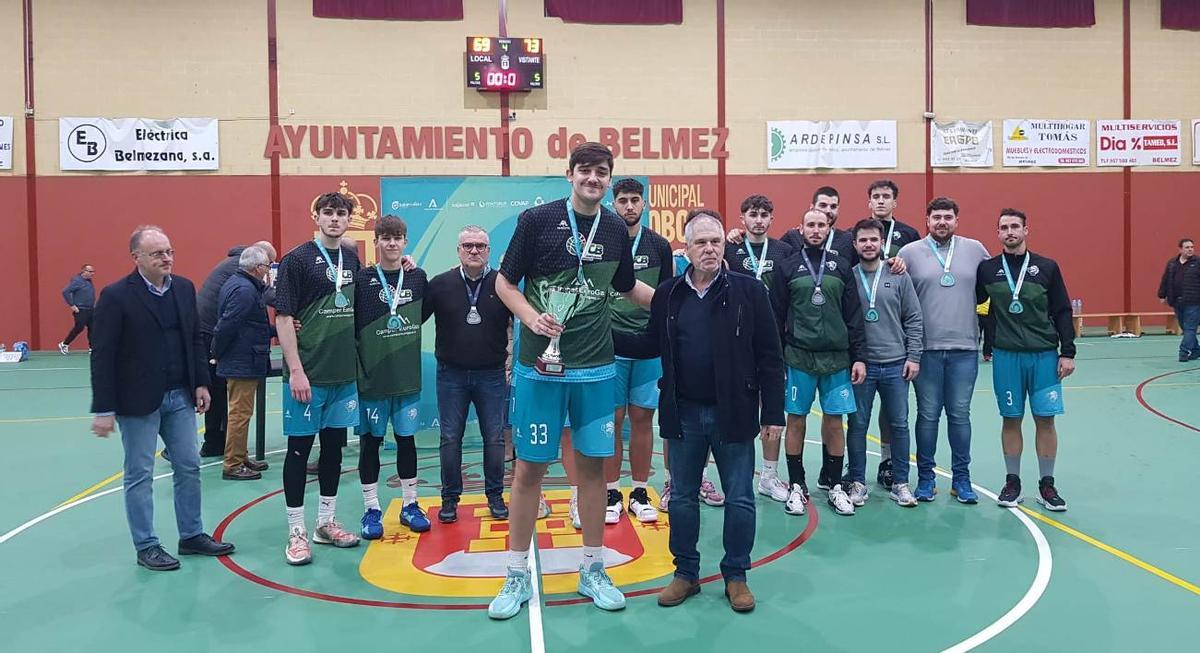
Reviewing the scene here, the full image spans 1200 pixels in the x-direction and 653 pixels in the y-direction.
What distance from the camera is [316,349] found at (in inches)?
183

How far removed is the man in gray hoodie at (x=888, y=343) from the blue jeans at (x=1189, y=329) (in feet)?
32.3

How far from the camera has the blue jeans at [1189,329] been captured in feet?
41.9

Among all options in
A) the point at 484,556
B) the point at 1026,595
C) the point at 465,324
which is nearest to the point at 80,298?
the point at 465,324

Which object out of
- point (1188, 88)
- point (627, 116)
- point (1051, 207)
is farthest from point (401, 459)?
point (1188, 88)

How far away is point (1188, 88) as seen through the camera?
57.8ft

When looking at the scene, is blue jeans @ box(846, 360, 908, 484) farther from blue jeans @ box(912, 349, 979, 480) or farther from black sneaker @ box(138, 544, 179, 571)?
black sneaker @ box(138, 544, 179, 571)

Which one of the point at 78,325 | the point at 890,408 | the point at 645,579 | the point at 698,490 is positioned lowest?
the point at 645,579

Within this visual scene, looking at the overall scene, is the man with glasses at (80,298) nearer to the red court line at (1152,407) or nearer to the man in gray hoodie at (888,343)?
the man in gray hoodie at (888,343)

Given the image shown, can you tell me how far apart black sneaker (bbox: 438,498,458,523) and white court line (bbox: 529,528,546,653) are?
0.78 metres

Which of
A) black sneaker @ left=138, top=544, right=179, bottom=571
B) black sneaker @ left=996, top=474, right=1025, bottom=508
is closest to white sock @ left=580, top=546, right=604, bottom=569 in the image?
black sneaker @ left=138, top=544, right=179, bottom=571

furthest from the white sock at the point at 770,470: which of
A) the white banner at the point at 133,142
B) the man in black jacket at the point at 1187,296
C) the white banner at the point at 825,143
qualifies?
the white banner at the point at 133,142

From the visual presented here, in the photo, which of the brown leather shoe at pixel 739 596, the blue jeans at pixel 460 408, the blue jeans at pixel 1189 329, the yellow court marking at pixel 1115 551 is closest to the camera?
the brown leather shoe at pixel 739 596

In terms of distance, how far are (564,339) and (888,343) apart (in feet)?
9.00

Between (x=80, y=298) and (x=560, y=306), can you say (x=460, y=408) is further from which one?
(x=80, y=298)
